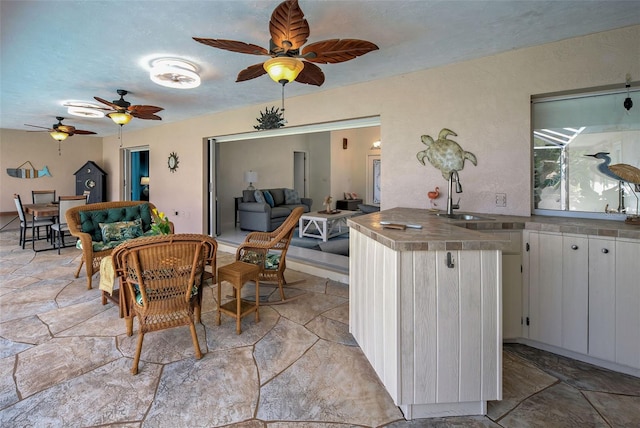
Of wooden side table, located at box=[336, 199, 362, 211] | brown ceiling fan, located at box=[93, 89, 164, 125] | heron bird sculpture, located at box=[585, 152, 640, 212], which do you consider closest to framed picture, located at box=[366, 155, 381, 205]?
wooden side table, located at box=[336, 199, 362, 211]

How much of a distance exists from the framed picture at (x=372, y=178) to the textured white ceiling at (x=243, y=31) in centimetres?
643

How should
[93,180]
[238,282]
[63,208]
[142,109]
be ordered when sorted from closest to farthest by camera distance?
1. [238,282]
2. [142,109]
3. [63,208]
4. [93,180]

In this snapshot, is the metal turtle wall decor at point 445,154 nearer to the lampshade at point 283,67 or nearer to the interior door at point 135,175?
the lampshade at point 283,67

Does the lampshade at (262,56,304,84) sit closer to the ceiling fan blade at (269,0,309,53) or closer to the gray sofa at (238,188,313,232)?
the ceiling fan blade at (269,0,309,53)

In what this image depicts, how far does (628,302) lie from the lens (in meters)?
1.89

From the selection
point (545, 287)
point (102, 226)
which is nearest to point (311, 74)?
point (545, 287)

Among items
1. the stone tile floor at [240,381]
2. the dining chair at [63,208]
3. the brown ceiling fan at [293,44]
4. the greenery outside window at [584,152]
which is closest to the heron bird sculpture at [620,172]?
the greenery outside window at [584,152]

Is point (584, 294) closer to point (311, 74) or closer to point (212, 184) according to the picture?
point (311, 74)

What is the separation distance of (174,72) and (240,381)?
2746 mm

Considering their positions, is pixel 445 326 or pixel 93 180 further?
pixel 93 180

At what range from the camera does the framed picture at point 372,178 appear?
9.72 meters

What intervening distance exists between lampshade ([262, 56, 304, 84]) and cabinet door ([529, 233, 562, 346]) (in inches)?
79.6

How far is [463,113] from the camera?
2902 mm

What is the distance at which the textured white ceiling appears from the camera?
2.02 m
